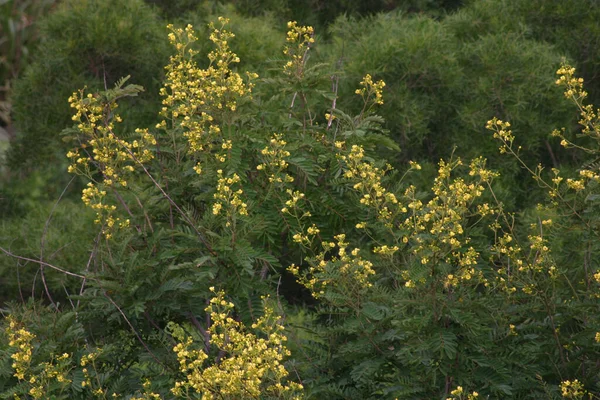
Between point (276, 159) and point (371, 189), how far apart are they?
1.47 ft

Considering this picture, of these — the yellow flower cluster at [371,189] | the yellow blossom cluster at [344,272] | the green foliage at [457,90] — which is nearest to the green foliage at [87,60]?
the green foliage at [457,90]

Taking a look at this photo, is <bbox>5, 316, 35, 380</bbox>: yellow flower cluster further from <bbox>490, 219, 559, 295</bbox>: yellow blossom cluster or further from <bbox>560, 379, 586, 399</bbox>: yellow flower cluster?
<bbox>560, 379, 586, 399</bbox>: yellow flower cluster

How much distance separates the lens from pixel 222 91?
3.96 metres

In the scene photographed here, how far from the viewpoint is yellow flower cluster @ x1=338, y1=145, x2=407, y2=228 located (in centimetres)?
354

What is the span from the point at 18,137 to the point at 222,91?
387cm

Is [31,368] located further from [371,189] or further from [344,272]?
[371,189]

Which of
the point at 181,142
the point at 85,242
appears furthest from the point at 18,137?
the point at 181,142

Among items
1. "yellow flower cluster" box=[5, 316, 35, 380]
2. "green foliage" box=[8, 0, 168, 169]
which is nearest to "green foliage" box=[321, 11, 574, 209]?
"green foliage" box=[8, 0, 168, 169]

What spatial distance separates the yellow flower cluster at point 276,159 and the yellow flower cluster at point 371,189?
245 millimetres

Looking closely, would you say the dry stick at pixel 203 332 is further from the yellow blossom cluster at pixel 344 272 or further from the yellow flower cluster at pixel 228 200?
the yellow blossom cluster at pixel 344 272

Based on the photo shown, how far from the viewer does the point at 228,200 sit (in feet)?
12.0

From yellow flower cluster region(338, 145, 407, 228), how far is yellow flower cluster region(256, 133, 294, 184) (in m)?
0.25

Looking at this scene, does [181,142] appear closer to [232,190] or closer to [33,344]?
[232,190]

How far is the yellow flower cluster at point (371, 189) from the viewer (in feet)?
11.6
